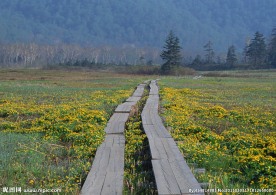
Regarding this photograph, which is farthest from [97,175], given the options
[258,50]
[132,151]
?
[258,50]

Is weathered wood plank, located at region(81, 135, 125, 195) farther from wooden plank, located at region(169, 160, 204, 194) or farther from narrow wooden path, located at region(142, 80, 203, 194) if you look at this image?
wooden plank, located at region(169, 160, 204, 194)

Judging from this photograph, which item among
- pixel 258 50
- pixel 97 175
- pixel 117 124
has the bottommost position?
pixel 97 175

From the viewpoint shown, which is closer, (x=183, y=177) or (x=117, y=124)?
(x=183, y=177)

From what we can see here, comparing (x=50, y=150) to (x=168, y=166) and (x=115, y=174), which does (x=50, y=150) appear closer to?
(x=115, y=174)

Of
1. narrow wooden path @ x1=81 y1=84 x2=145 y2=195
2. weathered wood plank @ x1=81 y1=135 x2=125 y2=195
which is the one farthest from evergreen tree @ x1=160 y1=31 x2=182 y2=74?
weathered wood plank @ x1=81 y1=135 x2=125 y2=195

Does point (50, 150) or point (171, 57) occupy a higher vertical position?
point (171, 57)

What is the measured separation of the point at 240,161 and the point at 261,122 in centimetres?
662

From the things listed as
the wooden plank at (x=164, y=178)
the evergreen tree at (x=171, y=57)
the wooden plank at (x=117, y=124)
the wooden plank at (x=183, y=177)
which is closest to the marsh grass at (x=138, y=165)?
the wooden plank at (x=164, y=178)

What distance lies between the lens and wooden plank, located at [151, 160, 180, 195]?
6492 mm

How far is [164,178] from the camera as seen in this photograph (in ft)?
23.2

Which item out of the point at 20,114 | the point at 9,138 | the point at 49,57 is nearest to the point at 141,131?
the point at 9,138

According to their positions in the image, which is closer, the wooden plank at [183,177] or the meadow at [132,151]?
the wooden plank at [183,177]

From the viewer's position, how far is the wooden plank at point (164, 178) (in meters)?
6.49

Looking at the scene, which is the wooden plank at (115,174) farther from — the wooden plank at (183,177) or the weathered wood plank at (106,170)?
the wooden plank at (183,177)
